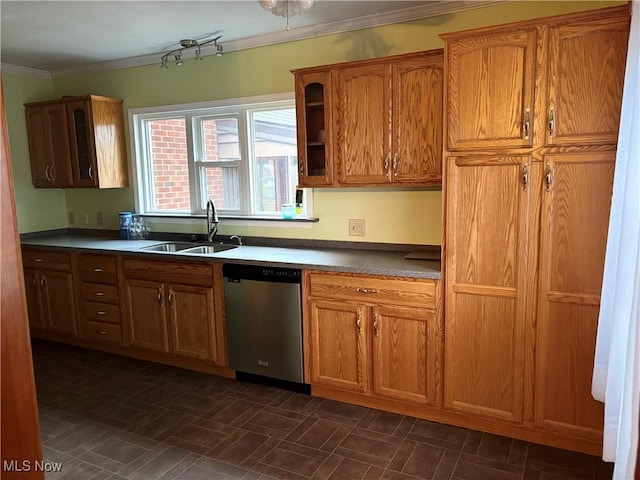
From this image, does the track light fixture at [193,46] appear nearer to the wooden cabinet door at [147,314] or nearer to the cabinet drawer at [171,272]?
the cabinet drawer at [171,272]

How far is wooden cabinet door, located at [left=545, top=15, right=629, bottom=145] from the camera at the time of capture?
6.95 feet

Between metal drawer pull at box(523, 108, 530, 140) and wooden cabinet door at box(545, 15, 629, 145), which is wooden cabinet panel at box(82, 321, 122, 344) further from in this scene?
wooden cabinet door at box(545, 15, 629, 145)

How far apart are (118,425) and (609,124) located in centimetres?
309

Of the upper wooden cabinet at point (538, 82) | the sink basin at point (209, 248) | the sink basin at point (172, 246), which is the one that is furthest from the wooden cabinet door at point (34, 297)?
the upper wooden cabinet at point (538, 82)

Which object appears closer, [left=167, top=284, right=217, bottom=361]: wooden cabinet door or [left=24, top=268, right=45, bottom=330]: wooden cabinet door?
[left=167, top=284, right=217, bottom=361]: wooden cabinet door

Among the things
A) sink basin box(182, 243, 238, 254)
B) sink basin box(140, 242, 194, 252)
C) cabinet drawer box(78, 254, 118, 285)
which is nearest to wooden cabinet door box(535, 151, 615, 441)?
sink basin box(182, 243, 238, 254)

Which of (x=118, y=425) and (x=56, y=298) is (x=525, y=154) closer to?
(x=118, y=425)

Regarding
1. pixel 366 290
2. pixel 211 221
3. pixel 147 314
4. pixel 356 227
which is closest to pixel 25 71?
pixel 211 221

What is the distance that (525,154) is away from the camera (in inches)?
91.7

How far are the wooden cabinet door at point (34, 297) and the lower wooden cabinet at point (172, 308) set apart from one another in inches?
42.0

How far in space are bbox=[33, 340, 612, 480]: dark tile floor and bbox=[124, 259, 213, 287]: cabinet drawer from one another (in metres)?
0.73

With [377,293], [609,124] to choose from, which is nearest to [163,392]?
[377,293]

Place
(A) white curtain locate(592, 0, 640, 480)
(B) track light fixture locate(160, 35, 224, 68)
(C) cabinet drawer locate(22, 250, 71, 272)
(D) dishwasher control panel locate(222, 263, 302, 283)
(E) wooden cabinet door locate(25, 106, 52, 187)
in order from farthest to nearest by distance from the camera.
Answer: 1. (E) wooden cabinet door locate(25, 106, 52, 187)
2. (C) cabinet drawer locate(22, 250, 71, 272)
3. (B) track light fixture locate(160, 35, 224, 68)
4. (D) dishwasher control panel locate(222, 263, 302, 283)
5. (A) white curtain locate(592, 0, 640, 480)

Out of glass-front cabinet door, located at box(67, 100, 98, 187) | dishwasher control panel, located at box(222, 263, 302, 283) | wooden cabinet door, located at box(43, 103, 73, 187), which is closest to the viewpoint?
dishwasher control panel, located at box(222, 263, 302, 283)
